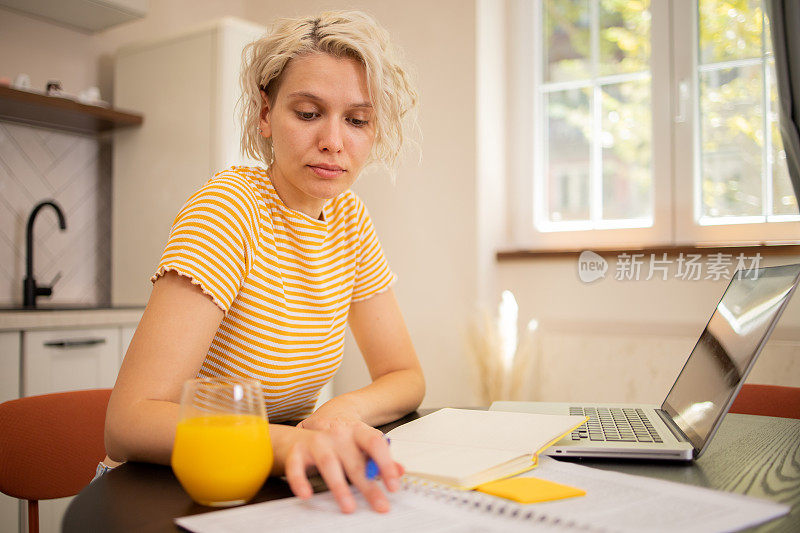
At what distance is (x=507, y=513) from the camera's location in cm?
60

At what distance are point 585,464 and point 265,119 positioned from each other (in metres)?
0.82

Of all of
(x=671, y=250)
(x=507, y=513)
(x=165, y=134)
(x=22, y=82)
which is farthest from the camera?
(x=165, y=134)

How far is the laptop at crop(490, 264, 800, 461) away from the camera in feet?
2.68

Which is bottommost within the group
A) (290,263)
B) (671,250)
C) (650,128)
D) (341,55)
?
(290,263)

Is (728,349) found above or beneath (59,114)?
beneath

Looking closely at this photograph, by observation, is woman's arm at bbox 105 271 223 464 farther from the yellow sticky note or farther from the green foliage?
the green foliage

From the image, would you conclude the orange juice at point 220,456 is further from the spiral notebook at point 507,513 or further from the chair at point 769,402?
the chair at point 769,402

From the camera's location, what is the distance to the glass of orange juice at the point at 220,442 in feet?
2.06

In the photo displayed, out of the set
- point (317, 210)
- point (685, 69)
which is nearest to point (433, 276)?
point (685, 69)

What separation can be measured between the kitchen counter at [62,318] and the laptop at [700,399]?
1638 mm

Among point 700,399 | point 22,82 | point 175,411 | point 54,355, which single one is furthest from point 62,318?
point 700,399

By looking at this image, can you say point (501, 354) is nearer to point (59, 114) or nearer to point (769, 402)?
point (769, 402)

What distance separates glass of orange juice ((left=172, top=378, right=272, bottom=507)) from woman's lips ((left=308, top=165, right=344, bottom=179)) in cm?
55

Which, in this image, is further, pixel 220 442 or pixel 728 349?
pixel 728 349
